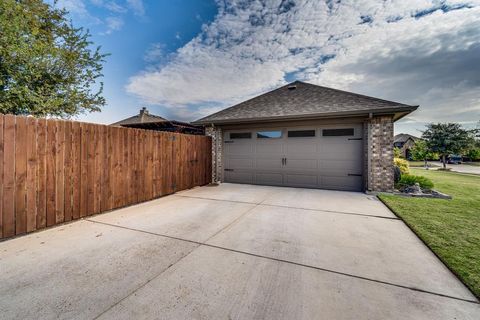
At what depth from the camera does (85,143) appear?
165 inches

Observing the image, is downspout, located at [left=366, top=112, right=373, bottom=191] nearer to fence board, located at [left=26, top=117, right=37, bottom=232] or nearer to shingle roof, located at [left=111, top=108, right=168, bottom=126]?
fence board, located at [left=26, top=117, right=37, bottom=232]

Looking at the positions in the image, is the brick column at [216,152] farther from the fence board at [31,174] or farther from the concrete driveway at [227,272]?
the fence board at [31,174]

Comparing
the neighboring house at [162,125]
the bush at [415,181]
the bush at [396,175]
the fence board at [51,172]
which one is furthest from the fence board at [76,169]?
the bush at [396,175]

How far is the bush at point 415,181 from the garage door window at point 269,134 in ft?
16.1

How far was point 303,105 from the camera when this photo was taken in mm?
8125

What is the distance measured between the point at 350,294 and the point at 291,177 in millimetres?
6221

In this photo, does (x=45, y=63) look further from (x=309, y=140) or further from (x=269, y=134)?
(x=309, y=140)

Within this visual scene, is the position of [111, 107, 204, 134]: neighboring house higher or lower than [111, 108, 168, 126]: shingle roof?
lower

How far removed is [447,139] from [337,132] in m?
23.0

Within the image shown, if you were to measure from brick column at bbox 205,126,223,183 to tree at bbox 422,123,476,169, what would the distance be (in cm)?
2480

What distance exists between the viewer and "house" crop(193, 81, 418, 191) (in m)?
6.74

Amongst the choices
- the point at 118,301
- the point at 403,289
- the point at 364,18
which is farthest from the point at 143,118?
the point at 403,289

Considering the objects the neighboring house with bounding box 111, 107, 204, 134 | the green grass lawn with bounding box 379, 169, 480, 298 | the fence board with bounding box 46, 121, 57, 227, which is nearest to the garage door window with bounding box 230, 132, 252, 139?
the neighboring house with bounding box 111, 107, 204, 134

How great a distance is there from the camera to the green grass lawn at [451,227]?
236cm
